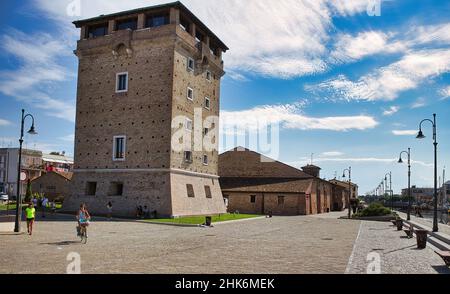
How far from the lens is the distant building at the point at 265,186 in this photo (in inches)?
2094

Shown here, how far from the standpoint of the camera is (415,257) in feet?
52.4

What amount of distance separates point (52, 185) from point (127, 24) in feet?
97.8

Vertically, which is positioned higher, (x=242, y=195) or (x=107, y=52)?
(x=107, y=52)

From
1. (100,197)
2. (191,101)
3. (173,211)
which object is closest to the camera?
(173,211)

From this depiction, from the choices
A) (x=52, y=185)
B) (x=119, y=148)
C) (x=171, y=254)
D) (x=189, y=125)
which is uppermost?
(x=189, y=125)

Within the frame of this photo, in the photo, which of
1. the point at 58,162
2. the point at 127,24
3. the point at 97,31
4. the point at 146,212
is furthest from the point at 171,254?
the point at 58,162

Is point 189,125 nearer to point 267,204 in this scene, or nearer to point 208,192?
point 208,192

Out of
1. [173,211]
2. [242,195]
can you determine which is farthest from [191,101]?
[242,195]

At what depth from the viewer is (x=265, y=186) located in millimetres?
55188

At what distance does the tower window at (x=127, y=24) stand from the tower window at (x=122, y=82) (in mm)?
4665

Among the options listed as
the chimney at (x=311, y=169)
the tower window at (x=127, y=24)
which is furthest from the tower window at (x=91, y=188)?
the chimney at (x=311, y=169)
